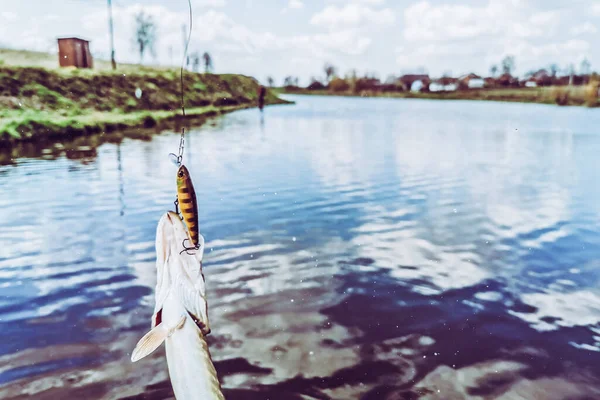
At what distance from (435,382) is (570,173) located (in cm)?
1658

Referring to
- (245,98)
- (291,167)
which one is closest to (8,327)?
(291,167)

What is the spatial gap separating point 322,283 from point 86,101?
38.8m

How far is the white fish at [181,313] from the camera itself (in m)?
3.38

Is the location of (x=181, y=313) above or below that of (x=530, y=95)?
below

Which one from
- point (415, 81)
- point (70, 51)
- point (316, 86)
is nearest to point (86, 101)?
point (70, 51)

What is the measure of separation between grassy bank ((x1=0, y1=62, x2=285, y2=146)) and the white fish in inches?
962

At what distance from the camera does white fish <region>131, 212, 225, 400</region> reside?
133 inches

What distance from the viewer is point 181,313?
11.2ft

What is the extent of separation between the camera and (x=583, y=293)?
770 centimetres

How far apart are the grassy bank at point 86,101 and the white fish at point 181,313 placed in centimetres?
2443

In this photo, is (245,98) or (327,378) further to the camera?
(245,98)

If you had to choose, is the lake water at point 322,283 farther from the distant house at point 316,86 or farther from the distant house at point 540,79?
the distant house at point 316,86

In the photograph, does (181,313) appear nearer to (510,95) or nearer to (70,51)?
(70,51)

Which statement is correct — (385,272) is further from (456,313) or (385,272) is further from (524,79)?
(524,79)
